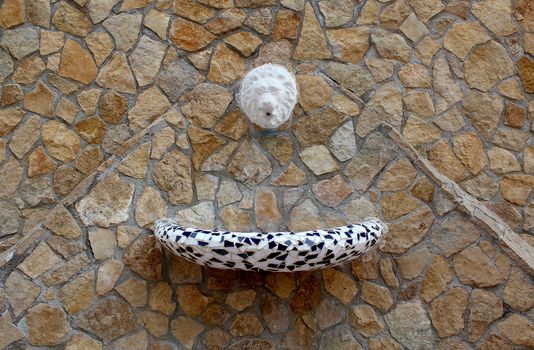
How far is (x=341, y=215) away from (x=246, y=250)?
0.62 m

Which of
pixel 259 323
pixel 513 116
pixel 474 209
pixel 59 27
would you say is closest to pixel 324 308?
pixel 259 323

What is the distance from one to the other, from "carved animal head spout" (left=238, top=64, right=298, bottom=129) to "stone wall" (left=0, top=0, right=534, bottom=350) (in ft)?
0.20

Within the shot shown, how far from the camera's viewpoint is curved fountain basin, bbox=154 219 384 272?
2.48 meters

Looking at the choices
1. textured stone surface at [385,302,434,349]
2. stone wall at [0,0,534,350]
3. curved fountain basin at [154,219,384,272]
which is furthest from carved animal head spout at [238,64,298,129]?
textured stone surface at [385,302,434,349]

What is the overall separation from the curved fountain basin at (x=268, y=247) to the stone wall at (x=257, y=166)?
0.97 ft

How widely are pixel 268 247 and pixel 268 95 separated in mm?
759

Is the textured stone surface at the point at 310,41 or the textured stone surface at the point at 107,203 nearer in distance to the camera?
the textured stone surface at the point at 107,203

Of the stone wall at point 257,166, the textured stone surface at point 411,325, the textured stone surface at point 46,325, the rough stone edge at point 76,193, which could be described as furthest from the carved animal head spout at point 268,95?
the textured stone surface at point 46,325

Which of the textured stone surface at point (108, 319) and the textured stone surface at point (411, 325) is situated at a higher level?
the textured stone surface at point (411, 325)

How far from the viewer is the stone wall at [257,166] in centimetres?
283

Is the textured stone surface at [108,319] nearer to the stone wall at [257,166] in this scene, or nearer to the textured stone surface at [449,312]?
the stone wall at [257,166]

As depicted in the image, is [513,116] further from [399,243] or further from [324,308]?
[324,308]

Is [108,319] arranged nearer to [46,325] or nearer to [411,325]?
[46,325]

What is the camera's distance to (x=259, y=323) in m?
2.87
